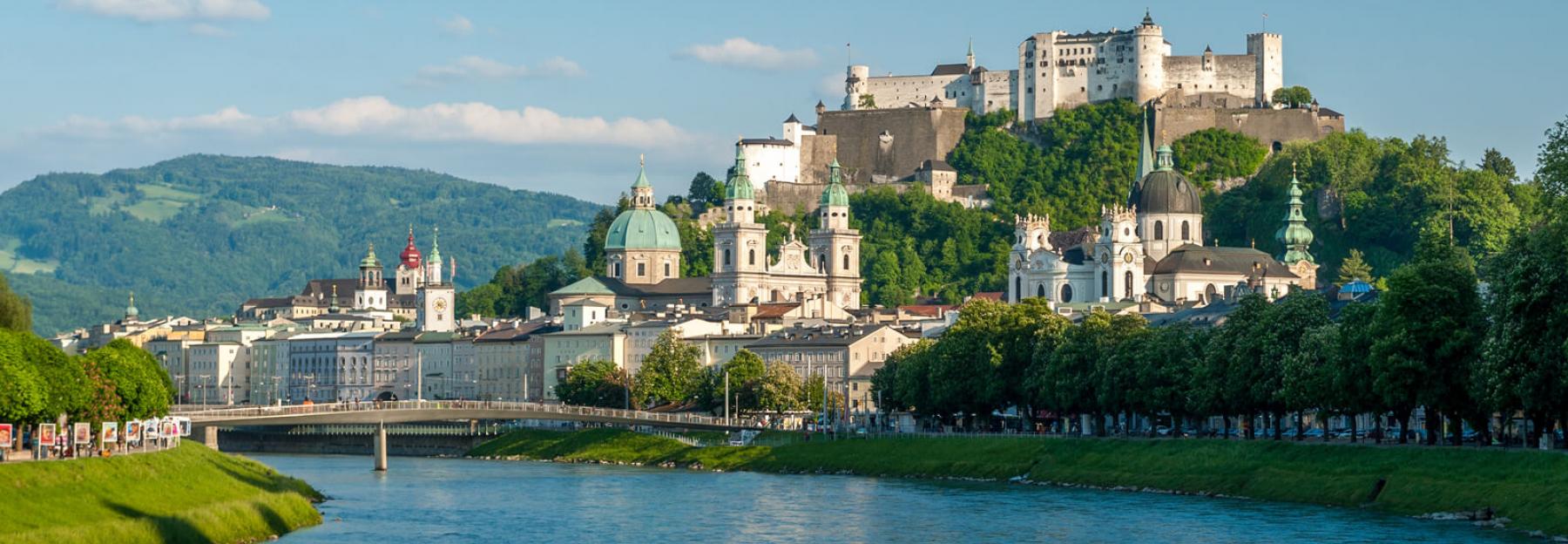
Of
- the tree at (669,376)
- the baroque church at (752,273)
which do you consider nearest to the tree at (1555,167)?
the tree at (669,376)

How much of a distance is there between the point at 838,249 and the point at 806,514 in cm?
11097

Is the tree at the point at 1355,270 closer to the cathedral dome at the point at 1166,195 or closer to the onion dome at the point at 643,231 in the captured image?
the cathedral dome at the point at 1166,195

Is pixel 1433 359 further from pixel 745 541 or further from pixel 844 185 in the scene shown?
pixel 844 185

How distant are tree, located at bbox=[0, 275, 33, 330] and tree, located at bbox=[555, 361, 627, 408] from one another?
44697 mm

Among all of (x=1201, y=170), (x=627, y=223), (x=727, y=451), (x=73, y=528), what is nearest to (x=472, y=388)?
(x=627, y=223)

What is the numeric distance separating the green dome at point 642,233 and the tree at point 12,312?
97.4 meters

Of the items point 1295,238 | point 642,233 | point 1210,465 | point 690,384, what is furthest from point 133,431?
point 642,233

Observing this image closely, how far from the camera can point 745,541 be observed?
61.7 m

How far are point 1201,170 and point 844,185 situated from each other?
26301 mm

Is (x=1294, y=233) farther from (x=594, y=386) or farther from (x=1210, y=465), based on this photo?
(x=1210, y=465)

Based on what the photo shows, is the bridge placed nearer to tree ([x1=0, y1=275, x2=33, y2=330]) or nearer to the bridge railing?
the bridge railing

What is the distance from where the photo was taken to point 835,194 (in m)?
184

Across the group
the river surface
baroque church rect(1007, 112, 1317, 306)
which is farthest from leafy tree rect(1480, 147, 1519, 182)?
the river surface

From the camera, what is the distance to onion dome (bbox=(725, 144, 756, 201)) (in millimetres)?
184750
